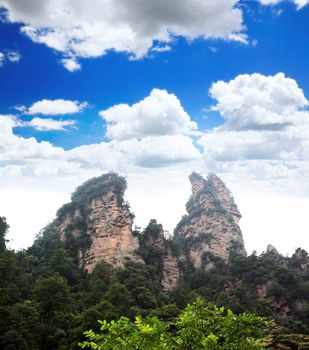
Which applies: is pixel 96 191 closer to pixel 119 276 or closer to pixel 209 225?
pixel 119 276

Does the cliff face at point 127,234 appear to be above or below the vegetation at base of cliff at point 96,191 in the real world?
below

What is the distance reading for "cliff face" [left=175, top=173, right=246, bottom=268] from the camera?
119894 mm

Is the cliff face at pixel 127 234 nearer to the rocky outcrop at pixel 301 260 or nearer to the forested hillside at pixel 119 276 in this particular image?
the forested hillside at pixel 119 276

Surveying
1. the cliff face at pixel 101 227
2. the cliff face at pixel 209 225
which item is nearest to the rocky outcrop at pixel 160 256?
the cliff face at pixel 101 227

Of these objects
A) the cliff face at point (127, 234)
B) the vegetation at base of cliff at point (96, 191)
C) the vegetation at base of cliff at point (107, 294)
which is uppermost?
the vegetation at base of cliff at point (96, 191)

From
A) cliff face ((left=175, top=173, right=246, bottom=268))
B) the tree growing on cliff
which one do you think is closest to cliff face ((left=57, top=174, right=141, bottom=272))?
the tree growing on cliff

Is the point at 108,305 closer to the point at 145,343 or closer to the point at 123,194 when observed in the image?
the point at 145,343

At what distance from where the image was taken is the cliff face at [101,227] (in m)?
91.0

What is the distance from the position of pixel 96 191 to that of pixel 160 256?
25508 millimetres

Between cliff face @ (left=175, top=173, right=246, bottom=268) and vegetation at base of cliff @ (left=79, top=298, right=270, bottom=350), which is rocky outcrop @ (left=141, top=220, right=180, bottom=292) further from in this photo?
vegetation at base of cliff @ (left=79, top=298, right=270, bottom=350)

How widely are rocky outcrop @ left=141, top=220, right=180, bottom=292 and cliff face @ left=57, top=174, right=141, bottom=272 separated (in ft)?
18.4

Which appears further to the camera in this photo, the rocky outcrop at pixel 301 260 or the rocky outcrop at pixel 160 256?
the rocky outcrop at pixel 301 260

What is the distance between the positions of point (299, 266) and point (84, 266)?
57272 mm

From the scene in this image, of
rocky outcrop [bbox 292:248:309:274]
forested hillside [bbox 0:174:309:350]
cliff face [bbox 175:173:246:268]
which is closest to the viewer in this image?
forested hillside [bbox 0:174:309:350]
